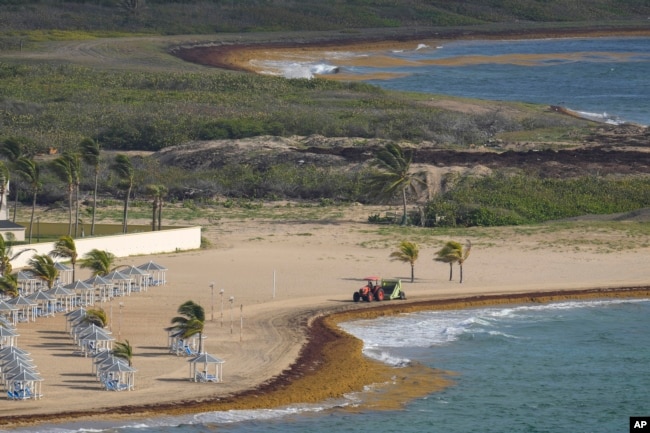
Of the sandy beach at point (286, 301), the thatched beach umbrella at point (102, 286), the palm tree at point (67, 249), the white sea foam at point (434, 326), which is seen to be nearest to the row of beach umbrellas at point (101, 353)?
the sandy beach at point (286, 301)

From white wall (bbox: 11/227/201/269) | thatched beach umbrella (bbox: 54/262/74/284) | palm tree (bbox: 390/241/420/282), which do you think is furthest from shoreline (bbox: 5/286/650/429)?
white wall (bbox: 11/227/201/269)

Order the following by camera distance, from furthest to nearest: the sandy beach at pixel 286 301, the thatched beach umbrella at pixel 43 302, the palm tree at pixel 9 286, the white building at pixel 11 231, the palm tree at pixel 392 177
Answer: the palm tree at pixel 392 177, the white building at pixel 11 231, the palm tree at pixel 9 286, the thatched beach umbrella at pixel 43 302, the sandy beach at pixel 286 301

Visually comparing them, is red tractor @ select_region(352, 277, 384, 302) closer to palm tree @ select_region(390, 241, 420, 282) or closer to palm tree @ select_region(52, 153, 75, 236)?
palm tree @ select_region(390, 241, 420, 282)

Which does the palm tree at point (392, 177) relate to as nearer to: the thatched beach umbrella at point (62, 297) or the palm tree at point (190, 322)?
the thatched beach umbrella at point (62, 297)

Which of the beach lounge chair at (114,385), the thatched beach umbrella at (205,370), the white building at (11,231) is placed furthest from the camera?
the white building at (11,231)

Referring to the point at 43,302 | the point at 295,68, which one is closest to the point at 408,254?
the point at 43,302

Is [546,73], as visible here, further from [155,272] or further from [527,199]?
[155,272]

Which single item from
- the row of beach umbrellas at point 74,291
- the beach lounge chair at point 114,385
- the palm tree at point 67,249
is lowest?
the beach lounge chair at point 114,385
